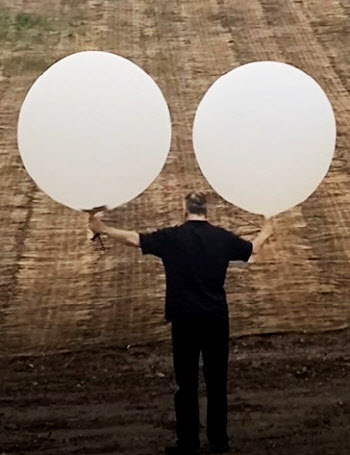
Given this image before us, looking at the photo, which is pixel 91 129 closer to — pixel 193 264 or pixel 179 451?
pixel 193 264

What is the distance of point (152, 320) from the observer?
5.14 meters

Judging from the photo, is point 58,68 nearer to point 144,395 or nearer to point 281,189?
point 281,189

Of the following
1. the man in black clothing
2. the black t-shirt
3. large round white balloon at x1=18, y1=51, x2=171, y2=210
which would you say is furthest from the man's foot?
large round white balloon at x1=18, y1=51, x2=171, y2=210

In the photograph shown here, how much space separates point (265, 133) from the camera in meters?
3.57

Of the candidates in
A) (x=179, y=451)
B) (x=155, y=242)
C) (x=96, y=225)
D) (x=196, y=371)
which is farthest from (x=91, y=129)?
(x=179, y=451)

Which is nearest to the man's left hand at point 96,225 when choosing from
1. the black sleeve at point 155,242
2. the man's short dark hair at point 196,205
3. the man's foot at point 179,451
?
the black sleeve at point 155,242

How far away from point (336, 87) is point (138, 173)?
16.4 feet

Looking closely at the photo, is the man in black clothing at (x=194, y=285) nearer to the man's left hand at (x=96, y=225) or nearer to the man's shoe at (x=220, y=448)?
the man's left hand at (x=96, y=225)

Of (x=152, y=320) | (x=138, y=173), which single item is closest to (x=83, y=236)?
(x=152, y=320)

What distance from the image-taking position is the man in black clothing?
11.6 feet

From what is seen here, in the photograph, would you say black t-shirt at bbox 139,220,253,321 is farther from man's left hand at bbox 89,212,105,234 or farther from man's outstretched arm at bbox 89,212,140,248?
man's left hand at bbox 89,212,105,234

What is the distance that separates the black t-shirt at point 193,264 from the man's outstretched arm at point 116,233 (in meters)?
0.03

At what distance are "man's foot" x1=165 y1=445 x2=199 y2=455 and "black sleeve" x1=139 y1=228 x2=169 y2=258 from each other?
2.58 ft

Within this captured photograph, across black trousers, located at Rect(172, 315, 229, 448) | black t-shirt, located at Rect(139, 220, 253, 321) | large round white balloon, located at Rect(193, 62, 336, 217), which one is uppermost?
large round white balloon, located at Rect(193, 62, 336, 217)
